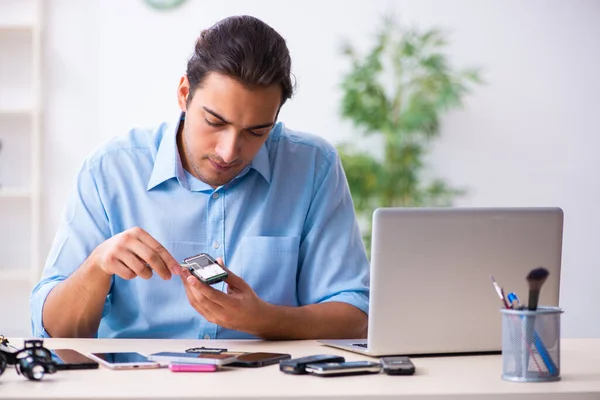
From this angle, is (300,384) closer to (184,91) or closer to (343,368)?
(343,368)

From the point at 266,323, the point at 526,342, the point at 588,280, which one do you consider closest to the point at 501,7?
the point at 588,280

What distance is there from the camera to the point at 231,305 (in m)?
1.58

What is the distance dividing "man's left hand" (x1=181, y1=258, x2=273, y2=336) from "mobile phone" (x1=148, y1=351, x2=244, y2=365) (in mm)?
206

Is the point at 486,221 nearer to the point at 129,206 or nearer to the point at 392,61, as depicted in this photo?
the point at 129,206

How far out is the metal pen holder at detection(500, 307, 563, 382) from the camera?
1168 millimetres

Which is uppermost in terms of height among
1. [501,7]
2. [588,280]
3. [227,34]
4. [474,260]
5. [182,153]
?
[501,7]

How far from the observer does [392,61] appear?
13.4 feet

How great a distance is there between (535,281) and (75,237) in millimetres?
1131

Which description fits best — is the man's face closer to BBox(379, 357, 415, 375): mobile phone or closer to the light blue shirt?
the light blue shirt

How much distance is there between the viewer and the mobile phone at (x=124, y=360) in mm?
1232

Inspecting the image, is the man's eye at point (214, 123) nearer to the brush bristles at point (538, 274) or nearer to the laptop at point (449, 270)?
the laptop at point (449, 270)

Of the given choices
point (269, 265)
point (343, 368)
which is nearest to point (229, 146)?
point (269, 265)

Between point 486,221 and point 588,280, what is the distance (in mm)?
3311

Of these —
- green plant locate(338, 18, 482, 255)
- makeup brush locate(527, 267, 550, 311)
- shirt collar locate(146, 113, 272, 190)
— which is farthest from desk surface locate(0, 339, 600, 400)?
green plant locate(338, 18, 482, 255)
